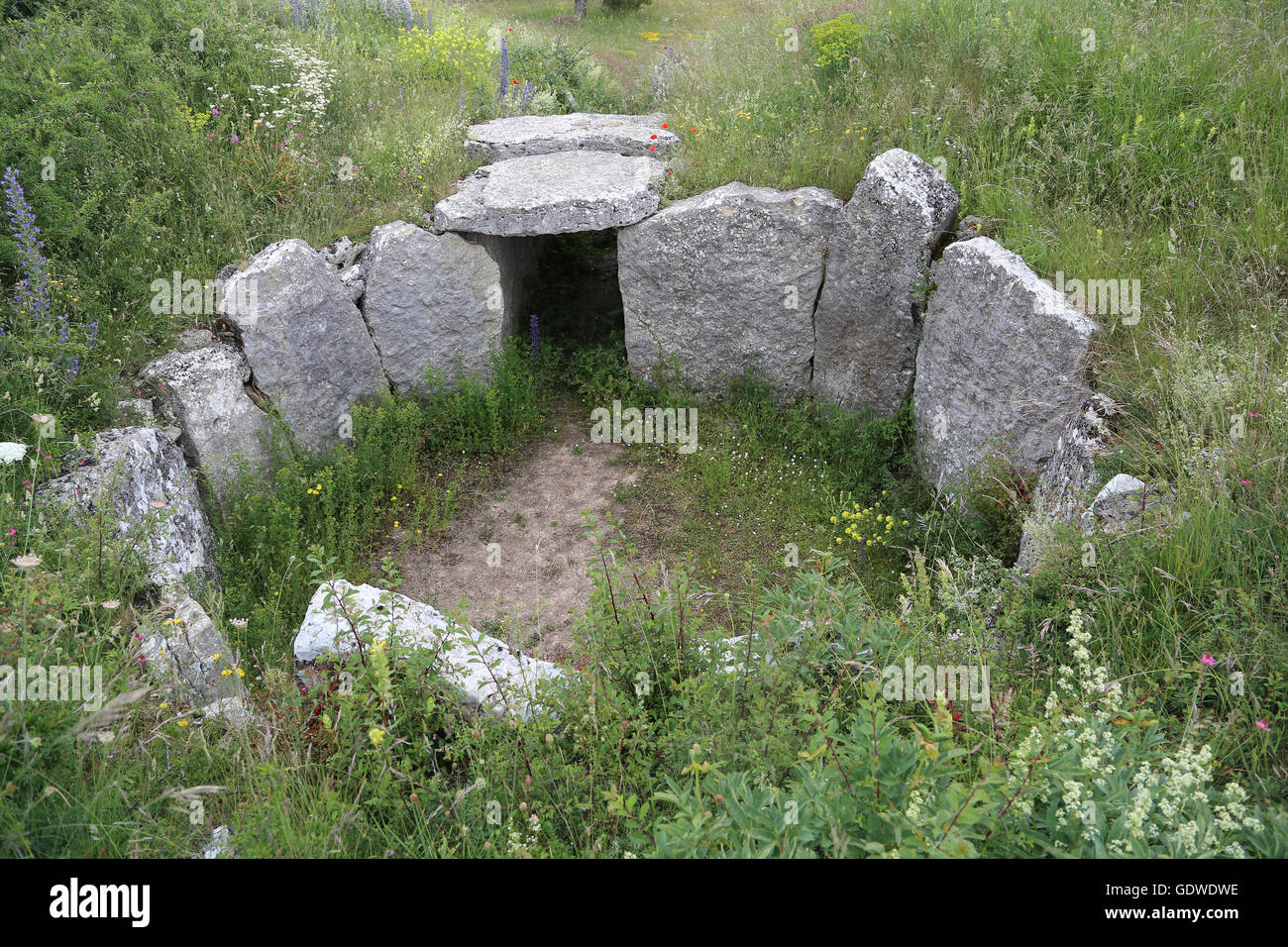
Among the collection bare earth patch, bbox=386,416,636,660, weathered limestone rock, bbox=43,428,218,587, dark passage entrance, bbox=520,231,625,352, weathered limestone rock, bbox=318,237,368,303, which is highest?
weathered limestone rock, bbox=318,237,368,303

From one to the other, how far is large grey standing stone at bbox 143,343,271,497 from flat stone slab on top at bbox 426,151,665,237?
2.26 m

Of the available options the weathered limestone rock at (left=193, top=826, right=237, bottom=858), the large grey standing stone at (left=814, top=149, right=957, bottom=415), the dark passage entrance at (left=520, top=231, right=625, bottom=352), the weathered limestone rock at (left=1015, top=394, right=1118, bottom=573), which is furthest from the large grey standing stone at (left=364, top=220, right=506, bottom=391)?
the weathered limestone rock at (left=193, top=826, right=237, bottom=858)

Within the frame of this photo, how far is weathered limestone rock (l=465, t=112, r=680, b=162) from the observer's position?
8953 mm

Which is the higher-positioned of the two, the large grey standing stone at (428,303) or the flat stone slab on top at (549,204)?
the flat stone slab on top at (549,204)

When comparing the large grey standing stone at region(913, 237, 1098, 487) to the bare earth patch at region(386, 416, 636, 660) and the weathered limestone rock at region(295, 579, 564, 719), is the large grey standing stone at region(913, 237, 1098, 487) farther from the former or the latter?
the weathered limestone rock at region(295, 579, 564, 719)

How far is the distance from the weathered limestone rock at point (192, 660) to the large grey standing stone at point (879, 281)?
17.4ft

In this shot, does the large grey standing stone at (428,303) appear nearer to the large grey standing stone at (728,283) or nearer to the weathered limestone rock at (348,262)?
the weathered limestone rock at (348,262)

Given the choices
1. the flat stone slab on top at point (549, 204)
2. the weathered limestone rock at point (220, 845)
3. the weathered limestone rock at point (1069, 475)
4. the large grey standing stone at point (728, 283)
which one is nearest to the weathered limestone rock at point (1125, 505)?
the weathered limestone rock at point (1069, 475)

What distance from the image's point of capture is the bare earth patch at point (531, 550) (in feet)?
21.1

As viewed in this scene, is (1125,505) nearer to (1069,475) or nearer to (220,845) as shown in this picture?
(1069,475)

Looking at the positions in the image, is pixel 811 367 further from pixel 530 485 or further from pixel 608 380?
pixel 530 485

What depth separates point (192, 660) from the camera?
184 inches

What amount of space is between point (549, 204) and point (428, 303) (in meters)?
1.40

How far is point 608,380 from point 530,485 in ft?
4.61
